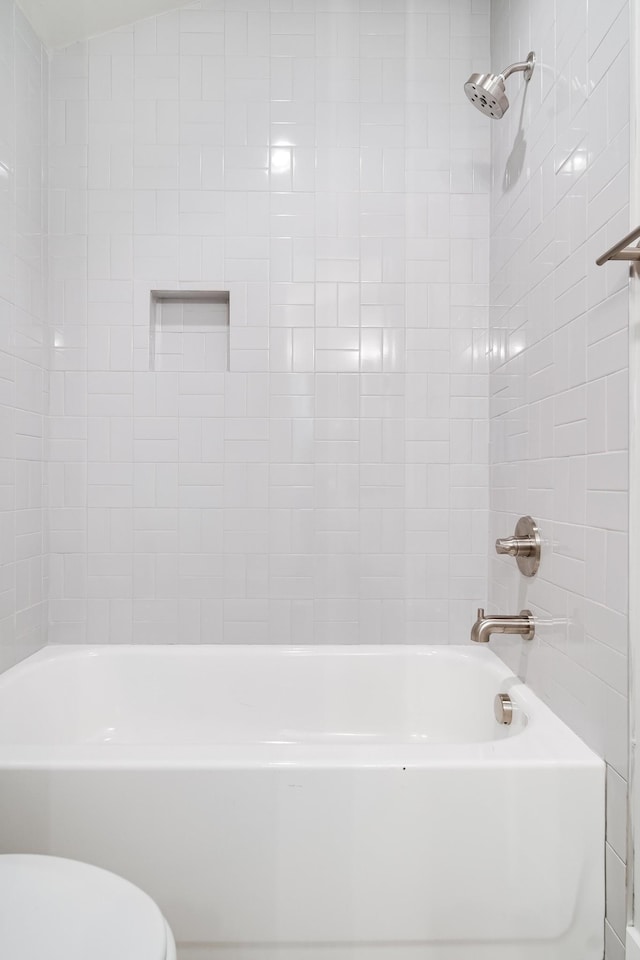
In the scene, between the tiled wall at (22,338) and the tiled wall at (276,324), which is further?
the tiled wall at (276,324)

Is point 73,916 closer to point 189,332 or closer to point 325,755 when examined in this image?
point 325,755

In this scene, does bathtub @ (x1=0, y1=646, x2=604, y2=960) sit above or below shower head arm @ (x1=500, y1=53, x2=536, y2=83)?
below

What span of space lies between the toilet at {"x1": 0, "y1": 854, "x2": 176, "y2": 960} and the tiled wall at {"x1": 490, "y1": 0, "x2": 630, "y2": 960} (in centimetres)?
83

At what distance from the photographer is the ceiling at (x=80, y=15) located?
197 cm

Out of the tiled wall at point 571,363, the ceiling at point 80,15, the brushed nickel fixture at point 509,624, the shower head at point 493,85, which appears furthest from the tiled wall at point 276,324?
the brushed nickel fixture at point 509,624

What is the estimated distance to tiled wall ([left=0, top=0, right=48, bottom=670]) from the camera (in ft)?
5.99

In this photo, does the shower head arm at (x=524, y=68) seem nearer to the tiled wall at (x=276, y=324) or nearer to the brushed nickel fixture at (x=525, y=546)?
the tiled wall at (x=276, y=324)

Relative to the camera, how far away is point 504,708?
1.66 meters

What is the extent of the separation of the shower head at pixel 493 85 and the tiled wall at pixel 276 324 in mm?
386

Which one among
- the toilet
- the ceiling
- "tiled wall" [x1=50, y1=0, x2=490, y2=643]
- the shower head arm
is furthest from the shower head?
the toilet

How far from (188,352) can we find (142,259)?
344 millimetres

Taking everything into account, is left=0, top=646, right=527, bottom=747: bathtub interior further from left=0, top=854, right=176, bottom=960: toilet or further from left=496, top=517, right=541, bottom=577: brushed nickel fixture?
left=0, top=854, right=176, bottom=960: toilet

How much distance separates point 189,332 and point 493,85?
1.20m

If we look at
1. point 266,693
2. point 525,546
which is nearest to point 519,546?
point 525,546
